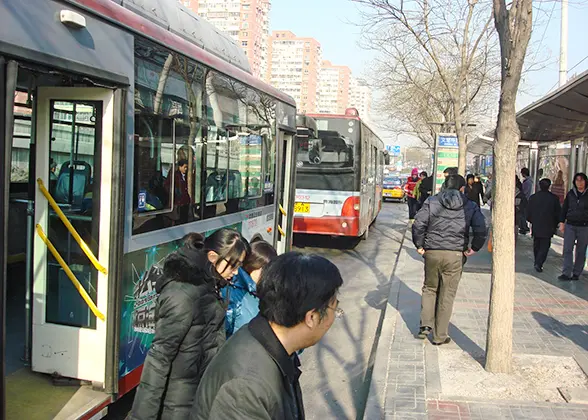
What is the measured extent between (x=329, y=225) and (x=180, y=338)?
1029 cm

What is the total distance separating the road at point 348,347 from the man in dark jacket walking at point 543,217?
286cm

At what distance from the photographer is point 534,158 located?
19.3m

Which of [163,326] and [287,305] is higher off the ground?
[287,305]

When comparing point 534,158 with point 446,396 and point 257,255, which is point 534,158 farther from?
point 257,255

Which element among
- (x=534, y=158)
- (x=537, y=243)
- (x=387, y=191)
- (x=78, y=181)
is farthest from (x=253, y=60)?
(x=78, y=181)

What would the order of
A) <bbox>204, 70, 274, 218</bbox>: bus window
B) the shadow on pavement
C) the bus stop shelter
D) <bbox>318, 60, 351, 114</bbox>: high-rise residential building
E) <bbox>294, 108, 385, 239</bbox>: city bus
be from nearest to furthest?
<bbox>204, 70, 274, 218</bbox>: bus window < the bus stop shelter < <bbox>294, 108, 385, 239</bbox>: city bus < the shadow on pavement < <bbox>318, 60, 351, 114</bbox>: high-rise residential building

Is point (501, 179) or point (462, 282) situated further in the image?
point (462, 282)

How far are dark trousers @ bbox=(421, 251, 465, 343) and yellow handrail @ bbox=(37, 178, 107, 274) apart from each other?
3.78 metres

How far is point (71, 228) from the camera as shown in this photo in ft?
12.4

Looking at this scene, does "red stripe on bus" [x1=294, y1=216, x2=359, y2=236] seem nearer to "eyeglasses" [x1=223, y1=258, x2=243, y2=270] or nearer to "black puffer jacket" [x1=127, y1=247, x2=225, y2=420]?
"eyeglasses" [x1=223, y1=258, x2=243, y2=270]

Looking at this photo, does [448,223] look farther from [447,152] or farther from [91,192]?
[447,152]

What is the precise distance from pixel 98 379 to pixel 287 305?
101 inches

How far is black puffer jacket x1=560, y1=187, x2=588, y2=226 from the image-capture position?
32.1ft

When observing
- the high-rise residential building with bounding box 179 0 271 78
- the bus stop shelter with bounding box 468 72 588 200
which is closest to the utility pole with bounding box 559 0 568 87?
the bus stop shelter with bounding box 468 72 588 200
